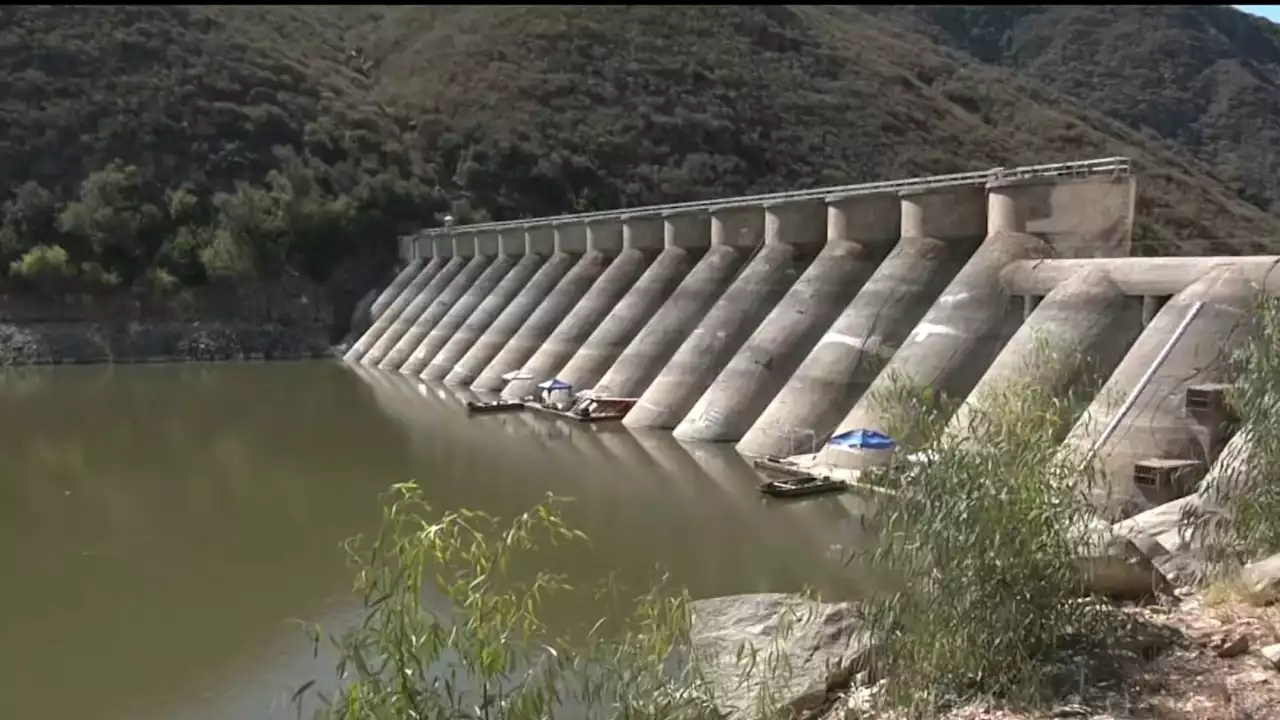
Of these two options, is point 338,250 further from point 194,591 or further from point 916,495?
point 916,495

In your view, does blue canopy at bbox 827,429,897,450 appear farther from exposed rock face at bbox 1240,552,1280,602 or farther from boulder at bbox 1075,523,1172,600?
exposed rock face at bbox 1240,552,1280,602

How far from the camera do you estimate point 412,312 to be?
43375mm

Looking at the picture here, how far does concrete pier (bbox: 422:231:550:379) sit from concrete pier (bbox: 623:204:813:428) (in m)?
12.4

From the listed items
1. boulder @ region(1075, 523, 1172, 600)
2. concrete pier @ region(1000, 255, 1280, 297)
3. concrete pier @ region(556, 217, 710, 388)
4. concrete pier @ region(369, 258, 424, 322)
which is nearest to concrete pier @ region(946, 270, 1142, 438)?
concrete pier @ region(1000, 255, 1280, 297)

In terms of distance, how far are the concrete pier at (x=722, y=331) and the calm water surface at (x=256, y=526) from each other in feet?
3.10

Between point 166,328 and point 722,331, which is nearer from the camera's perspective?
point 722,331

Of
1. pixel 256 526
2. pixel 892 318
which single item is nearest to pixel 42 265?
pixel 256 526

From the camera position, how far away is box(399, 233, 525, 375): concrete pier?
38.5 metres

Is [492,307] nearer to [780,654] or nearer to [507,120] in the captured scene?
[507,120]

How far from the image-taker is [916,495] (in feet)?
23.2

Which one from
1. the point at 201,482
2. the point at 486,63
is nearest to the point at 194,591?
the point at 201,482

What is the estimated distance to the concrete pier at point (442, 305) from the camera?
40531mm

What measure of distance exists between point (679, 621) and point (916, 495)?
1.99 meters

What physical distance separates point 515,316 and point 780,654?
92.7ft
